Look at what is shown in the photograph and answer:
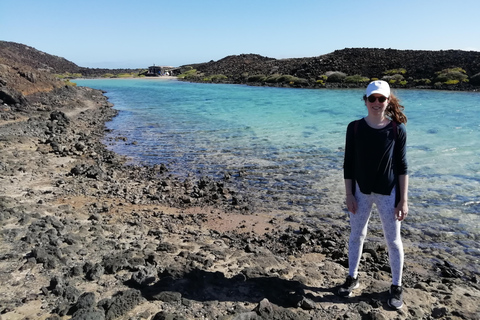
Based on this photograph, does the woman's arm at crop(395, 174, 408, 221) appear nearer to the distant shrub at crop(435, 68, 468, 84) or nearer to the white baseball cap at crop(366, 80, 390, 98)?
the white baseball cap at crop(366, 80, 390, 98)

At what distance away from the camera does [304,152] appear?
12625 millimetres

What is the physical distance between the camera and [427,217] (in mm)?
6785

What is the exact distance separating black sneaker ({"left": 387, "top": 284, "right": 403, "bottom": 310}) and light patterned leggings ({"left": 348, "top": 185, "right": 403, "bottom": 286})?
2.5 inches

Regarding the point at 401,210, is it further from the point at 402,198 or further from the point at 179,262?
the point at 179,262

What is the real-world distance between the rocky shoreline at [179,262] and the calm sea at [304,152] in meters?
1.46

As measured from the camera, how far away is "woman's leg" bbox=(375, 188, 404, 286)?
11.9 feet

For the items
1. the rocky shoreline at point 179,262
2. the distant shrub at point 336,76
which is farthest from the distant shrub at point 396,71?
the rocky shoreline at point 179,262

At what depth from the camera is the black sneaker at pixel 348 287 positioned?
4012mm

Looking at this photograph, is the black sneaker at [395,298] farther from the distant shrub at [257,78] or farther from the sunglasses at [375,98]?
the distant shrub at [257,78]

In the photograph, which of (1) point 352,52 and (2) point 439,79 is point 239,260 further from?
(1) point 352,52

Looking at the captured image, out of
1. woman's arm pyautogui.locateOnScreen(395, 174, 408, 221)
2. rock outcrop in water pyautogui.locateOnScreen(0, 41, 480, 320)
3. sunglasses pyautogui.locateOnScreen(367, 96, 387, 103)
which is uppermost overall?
sunglasses pyautogui.locateOnScreen(367, 96, 387, 103)

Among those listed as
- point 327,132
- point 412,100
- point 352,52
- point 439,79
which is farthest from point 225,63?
point 327,132

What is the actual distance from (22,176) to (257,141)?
9.09 metres

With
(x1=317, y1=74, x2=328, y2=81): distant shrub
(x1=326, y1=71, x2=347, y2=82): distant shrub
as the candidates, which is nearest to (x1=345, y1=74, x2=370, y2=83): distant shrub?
(x1=326, y1=71, x2=347, y2=82): distant shrub
